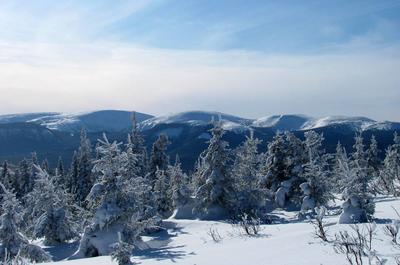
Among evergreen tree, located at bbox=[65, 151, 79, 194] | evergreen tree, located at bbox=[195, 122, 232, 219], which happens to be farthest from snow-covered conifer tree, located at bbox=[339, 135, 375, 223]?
evergreen tree, located at bbox=[65, 151, 79, 194]

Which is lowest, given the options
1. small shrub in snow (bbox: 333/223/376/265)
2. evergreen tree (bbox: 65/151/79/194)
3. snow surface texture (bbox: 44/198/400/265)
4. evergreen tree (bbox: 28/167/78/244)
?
evergreen tree (bbox: 65/151/79/194)

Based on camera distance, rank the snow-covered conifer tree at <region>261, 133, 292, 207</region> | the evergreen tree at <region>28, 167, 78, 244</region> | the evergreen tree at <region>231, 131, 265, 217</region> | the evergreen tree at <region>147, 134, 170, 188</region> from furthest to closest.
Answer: the evergreen tree at <region>147, 134, 170, 188</region> < the snow-covered conifer tree at <region>261, 133, 292, 207</region> < the evergreen tree at <region>231, 131, 265, 217</region> < the evergreen tree at <region>28, 167, 78, 244</region>

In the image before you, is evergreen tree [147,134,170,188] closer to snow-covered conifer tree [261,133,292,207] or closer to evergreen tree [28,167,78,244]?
snow-covered conifer tree [261,133,292,207]

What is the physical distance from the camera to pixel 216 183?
34.2m

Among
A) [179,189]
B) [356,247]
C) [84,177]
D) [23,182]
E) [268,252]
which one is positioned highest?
[356,247]

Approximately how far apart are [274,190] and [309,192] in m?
10.1

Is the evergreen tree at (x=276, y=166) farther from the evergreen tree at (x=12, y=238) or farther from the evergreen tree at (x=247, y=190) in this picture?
the evergreen tree at (x=12, y=238)

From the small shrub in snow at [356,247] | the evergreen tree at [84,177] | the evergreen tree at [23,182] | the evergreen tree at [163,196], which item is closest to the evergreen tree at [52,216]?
the evergreen tree at [163,196]

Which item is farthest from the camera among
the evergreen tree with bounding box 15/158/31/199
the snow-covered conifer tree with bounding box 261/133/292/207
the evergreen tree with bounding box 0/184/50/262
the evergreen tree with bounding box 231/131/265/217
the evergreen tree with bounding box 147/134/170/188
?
the evergreen tree with bounding box 15/158/31/199

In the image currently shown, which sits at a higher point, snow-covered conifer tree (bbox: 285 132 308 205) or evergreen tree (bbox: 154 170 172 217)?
snow-covered conifer tree (bbox: 285 132 308 205)

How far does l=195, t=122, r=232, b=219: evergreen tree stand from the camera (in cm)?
3409

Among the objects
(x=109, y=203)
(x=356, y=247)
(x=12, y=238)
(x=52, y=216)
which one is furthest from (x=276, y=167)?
(x=356, y=247)

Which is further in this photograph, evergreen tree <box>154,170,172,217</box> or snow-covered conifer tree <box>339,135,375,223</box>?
evergreen tree <box>154,170,172,217</box>

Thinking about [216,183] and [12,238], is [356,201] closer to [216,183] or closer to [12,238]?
[216,183]
